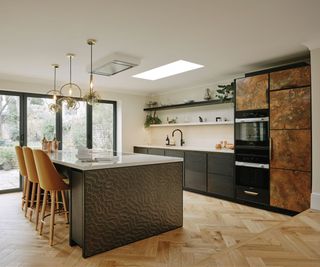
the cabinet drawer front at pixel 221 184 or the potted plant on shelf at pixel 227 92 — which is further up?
the potted plant on shelf at pixel 227 92

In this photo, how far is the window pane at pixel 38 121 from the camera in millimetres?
5336

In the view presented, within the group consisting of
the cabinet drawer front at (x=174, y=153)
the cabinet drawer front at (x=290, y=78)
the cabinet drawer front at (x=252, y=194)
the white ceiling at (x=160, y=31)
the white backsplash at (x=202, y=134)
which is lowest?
the cabinet drawer front at (x=252, y=194)

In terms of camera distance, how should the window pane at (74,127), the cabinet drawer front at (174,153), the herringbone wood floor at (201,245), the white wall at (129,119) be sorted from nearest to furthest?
the herringbone wood floor at (201,245)
the cabinet drawer front at (174,153)
the window pane at (74,127)
the white wall at (129,119)

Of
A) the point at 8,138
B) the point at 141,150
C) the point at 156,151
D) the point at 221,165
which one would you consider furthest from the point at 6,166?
the point at 221,165

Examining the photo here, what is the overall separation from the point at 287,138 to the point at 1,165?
5.24m

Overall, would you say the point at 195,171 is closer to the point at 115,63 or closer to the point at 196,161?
the point at 196,161

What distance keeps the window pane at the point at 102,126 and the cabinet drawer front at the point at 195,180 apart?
2.44 meters

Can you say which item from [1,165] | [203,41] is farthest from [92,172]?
[1,165]

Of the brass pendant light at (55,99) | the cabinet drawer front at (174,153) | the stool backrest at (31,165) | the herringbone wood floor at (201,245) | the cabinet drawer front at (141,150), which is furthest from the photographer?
the cabinet drawer front at (141,150)

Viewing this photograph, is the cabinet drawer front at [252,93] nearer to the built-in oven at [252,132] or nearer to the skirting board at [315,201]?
the built-in oven at [252,132]

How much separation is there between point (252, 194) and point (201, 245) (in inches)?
69.1

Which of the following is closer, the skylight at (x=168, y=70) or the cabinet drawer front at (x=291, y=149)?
the cabinet drawer front at (x=291, y=149)

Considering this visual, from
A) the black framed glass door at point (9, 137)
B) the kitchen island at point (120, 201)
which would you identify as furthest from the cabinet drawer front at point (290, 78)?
the black framed glass door at point (9, 137)

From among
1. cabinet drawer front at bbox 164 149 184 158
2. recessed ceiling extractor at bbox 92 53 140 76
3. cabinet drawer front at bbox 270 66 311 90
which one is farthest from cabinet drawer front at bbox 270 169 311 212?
recessed ceiling extractor at bbox 92 53 140 76
